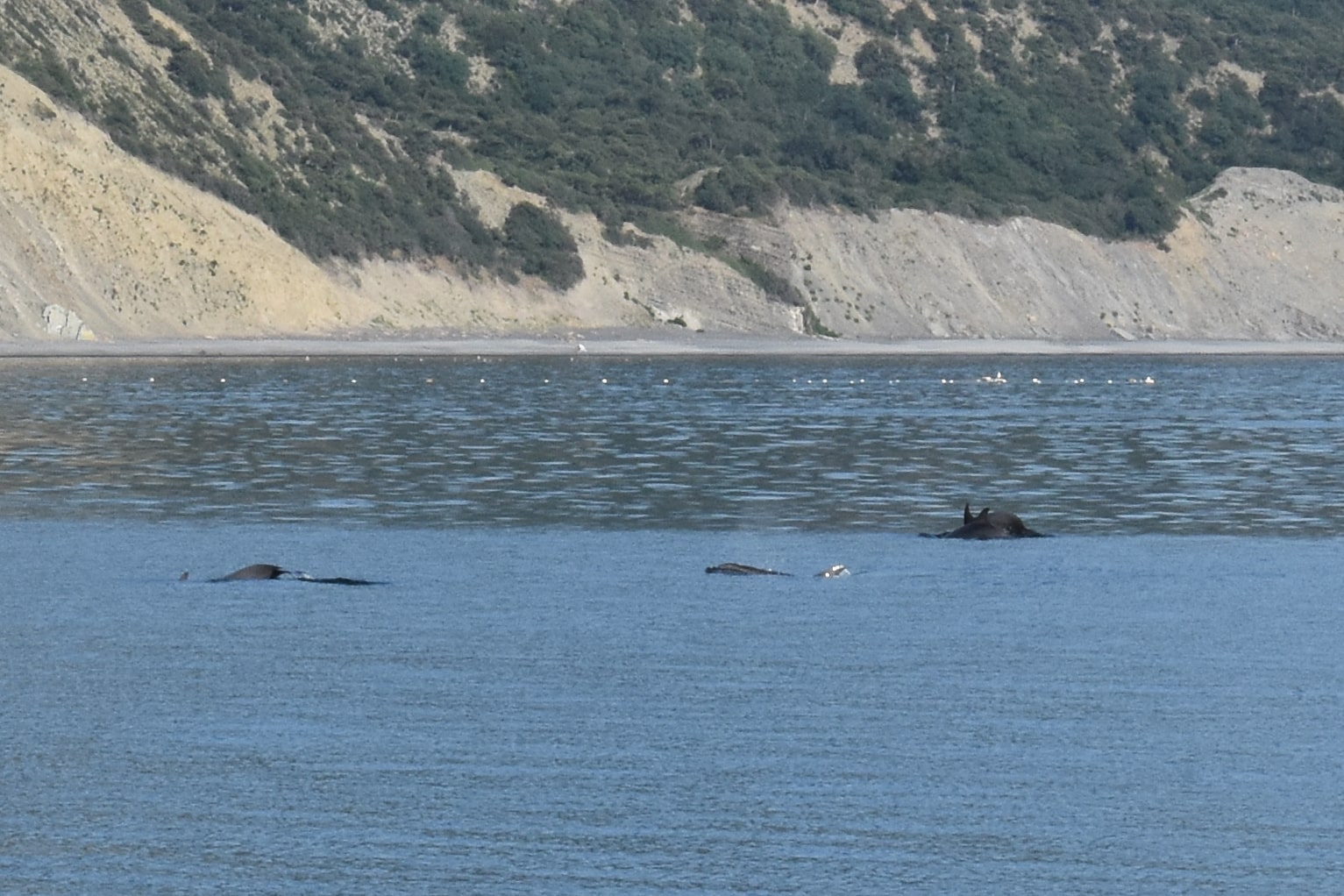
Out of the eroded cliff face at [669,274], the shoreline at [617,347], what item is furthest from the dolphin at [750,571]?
the eroded cliff face at [669,274]

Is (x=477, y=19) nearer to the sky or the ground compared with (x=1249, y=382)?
nearer to the sky

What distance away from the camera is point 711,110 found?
362 feet

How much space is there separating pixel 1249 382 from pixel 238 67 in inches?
1681

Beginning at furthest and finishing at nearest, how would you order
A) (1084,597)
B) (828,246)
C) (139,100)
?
1. (828,246)
2. (139,100)
3. (1084,597)

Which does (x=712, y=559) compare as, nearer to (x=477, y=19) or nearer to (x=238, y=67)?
(x=238, y=67)

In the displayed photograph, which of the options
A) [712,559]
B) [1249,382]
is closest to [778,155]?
[1249,382]

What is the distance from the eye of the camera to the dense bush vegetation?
9025 centimetres

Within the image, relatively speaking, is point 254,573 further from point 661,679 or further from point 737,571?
point 661,679

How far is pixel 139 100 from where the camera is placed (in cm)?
8669

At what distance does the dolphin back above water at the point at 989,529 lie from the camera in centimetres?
2445

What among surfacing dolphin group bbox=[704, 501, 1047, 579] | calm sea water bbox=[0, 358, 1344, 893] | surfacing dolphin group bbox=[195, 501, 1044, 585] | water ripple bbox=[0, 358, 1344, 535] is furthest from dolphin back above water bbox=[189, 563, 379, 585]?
surfacing dolphin group bbox=[704, 501, 1047, 579]

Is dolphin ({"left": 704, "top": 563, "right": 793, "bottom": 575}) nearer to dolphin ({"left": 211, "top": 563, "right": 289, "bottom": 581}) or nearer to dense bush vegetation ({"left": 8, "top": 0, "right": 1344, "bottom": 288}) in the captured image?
dolphin ({"left": 211, "top": 563, "right": 289, "bottom": 581})

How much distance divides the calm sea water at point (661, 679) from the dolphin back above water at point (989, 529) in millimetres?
391

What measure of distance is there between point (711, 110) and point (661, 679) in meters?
96.2
